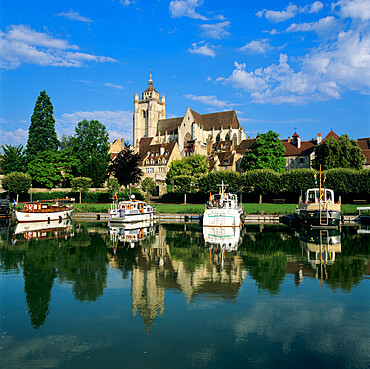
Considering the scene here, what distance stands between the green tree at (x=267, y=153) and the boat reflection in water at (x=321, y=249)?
37.9 metres

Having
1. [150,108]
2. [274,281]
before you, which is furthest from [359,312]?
[150,108]

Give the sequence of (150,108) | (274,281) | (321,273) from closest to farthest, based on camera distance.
→ 1. (274,281)
2. (321,273)
3. (150,108)

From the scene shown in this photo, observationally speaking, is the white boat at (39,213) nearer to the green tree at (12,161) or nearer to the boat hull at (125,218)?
the boat hull at (125,218)

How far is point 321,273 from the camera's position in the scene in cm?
1650

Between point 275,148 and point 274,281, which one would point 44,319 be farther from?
point 275,148

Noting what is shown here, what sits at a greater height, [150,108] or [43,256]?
[150,108]

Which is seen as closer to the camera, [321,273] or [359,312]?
[359,312]

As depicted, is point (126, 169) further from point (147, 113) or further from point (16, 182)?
point (147, 113)

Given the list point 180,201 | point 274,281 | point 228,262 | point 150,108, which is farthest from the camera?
point 150,108

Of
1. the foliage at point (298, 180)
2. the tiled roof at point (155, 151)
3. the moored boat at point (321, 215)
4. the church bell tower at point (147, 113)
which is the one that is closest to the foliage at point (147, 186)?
the tiled roof at point (155, 151)

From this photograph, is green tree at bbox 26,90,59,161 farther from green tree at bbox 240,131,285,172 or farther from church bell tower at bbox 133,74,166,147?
church bell tower at bbox 133,74,166,147

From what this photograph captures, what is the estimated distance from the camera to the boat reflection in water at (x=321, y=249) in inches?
699

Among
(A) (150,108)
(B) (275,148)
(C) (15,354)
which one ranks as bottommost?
(C) (15,354)

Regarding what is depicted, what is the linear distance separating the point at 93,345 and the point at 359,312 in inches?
318
